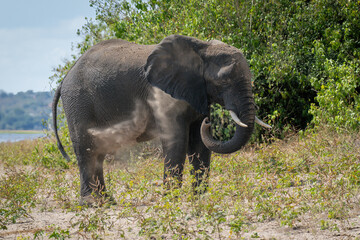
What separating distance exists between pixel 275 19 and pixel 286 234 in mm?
8757

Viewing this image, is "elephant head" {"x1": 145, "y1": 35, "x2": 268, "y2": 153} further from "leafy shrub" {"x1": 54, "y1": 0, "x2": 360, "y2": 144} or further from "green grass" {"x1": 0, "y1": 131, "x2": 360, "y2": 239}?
"leafy shrub" {"x1": 54, "y1": 0, "x2": 360, "y2": 144}

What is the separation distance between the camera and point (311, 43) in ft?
42.3

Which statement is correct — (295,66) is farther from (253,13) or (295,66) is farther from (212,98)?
(212,98)

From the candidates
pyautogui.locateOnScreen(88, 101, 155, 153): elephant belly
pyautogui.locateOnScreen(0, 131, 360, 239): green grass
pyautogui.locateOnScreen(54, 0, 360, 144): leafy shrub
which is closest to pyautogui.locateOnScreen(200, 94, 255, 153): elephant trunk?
pyautogui.locateOnScreen(0, 131, 360, 239): green grass

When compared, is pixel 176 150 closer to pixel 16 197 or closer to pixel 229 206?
pixel 229 206

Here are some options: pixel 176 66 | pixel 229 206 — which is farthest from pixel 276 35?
pixel 229 206

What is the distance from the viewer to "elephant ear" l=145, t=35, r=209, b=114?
22.0 feet

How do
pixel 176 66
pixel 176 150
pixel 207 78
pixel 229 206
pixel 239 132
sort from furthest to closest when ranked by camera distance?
pixel 176 66, pixel 207 78, pixel 176 150, pixel 239 132, pixel 229 206

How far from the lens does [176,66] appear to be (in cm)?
680

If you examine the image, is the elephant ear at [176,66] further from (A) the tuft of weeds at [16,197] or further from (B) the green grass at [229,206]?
(A) the tuft of weeds at [16,197]

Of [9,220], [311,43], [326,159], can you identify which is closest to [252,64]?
[311,43]

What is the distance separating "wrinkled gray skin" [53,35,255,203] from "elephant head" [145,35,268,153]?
0.04ft

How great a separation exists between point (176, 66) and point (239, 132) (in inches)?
49.1

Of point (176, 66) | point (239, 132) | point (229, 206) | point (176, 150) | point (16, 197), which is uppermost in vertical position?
point (176, 66)
